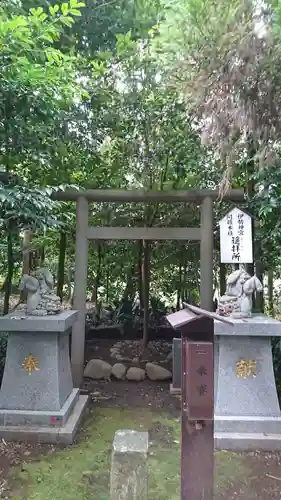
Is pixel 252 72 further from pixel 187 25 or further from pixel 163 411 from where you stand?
pixel 163 411

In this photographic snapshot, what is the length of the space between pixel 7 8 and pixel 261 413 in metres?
4.22

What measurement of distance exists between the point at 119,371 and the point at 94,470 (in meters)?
2.75

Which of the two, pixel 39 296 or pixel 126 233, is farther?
pixel 126 233

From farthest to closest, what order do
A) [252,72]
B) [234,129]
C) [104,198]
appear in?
[104,198] < [234,129] < [252,72]

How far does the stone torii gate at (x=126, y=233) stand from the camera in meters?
5.13

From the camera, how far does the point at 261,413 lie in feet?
12.3

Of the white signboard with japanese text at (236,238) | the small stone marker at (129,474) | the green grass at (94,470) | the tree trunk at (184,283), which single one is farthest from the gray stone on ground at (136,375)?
the small stone marker at (129,474)

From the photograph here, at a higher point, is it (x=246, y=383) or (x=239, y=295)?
(x=239, y=295)

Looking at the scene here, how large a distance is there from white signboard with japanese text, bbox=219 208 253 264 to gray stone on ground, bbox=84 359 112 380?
2541 mm

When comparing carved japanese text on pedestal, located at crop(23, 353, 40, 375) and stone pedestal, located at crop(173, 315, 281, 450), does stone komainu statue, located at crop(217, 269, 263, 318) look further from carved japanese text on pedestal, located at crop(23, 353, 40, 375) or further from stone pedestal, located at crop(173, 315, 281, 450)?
carved japanese text on pedestal, located at crop(23, 353, 40, 375)

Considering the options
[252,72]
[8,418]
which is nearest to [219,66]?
[252,72]

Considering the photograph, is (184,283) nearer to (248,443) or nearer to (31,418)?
(248,443)

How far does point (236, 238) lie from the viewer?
15.1ft

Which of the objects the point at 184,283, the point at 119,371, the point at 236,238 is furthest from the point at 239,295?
the point at 184,283
